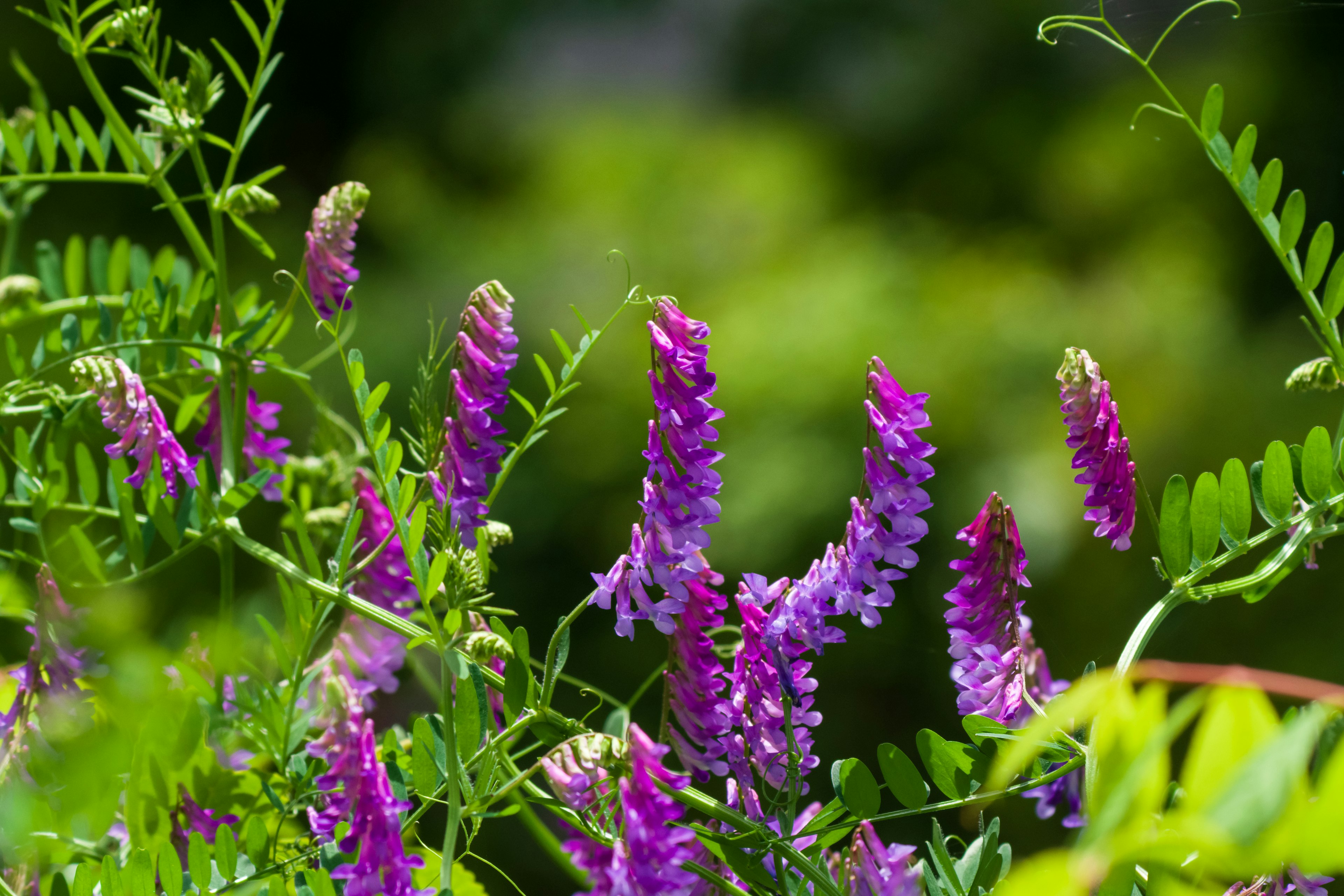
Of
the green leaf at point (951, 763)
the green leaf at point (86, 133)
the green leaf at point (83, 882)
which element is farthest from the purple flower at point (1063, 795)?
the green leaf at point (86, 133)

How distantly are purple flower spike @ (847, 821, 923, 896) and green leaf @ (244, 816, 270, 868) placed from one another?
0.17 metres

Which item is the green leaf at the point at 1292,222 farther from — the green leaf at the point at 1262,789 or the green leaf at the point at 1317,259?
the green leaf at the point at 1262,789

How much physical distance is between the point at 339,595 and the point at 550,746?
0.26ft

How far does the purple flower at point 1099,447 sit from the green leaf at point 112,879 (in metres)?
0.27

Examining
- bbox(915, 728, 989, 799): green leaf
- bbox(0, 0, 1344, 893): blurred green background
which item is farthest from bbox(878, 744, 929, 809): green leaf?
bbox(0, 0, 1344, 893): blurred green background

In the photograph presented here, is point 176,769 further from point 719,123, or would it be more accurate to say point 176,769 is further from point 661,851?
point 719,123

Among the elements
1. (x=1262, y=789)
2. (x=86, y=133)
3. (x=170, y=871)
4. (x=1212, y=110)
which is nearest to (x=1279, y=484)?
(x=1212, y=110)

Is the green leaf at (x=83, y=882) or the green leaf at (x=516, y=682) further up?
the green leaf at (x=516, y=682)

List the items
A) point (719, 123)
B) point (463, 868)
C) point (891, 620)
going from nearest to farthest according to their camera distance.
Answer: point (463, 868)
point (891, 620)
point (719, 123)

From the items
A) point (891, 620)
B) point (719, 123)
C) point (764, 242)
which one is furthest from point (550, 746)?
point (719, 123)

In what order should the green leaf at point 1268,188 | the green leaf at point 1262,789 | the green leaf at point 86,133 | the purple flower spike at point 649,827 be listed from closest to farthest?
1. the green leaf at point 1262,789
2. the purple flower spike at point 649,827
3. the green leaf at point 1268,188
4. the green leaf at point 86,133

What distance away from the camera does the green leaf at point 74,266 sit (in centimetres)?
52

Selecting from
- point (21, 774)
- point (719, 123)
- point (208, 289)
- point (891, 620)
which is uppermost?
point (208, 289)

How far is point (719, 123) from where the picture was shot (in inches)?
93.7
